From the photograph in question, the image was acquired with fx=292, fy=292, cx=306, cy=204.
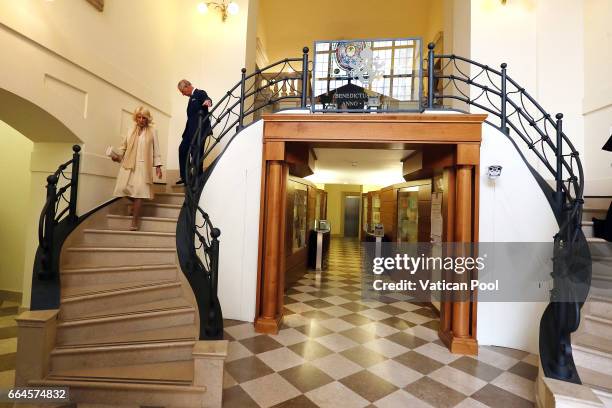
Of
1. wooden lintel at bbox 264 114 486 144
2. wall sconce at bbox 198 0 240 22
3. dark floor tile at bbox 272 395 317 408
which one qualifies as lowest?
dark floor tile at bbox 272 395 317 408

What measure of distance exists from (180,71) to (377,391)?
608 cm

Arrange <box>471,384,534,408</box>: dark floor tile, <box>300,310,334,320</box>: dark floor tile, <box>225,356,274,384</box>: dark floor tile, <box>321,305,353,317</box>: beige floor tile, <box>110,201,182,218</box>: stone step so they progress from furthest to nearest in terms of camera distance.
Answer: <box>321,305,353,317</box>: beige floor tile → <box>300,310,334,320</box>: dark floor tile → <box>110,201,182,218</box>: stone step → <box>225,356,274,384</box>: dark floor tile → <box>471,384,534,408</box>: dark floor tile

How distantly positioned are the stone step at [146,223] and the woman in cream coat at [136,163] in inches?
6.3

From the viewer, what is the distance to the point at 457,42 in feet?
18.1

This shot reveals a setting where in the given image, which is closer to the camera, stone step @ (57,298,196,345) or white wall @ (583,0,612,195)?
stone step @ (57,298,196,345)

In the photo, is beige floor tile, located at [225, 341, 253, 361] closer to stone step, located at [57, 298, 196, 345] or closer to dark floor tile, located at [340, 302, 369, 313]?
stone step, located at [57, 298, 196, 345]

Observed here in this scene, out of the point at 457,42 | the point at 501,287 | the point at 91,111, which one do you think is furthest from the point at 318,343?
the point at 457,42

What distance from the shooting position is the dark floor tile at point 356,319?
4125mm

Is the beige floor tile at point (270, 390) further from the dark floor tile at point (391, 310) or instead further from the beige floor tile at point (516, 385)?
the dark floor tile at point (391, 310)

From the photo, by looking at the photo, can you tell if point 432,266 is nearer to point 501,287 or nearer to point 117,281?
point 501,287

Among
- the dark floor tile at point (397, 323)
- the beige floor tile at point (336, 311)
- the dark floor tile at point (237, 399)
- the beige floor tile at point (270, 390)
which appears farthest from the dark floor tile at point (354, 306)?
the dark floor tile at point (237, 399)

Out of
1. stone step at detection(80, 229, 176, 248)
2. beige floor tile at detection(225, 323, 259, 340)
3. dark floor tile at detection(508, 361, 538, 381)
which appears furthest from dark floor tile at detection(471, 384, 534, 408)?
stone step at detection(80, 229, 176, 248)

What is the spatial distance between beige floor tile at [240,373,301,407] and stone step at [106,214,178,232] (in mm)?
2152

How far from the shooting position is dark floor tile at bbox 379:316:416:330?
160 inches
